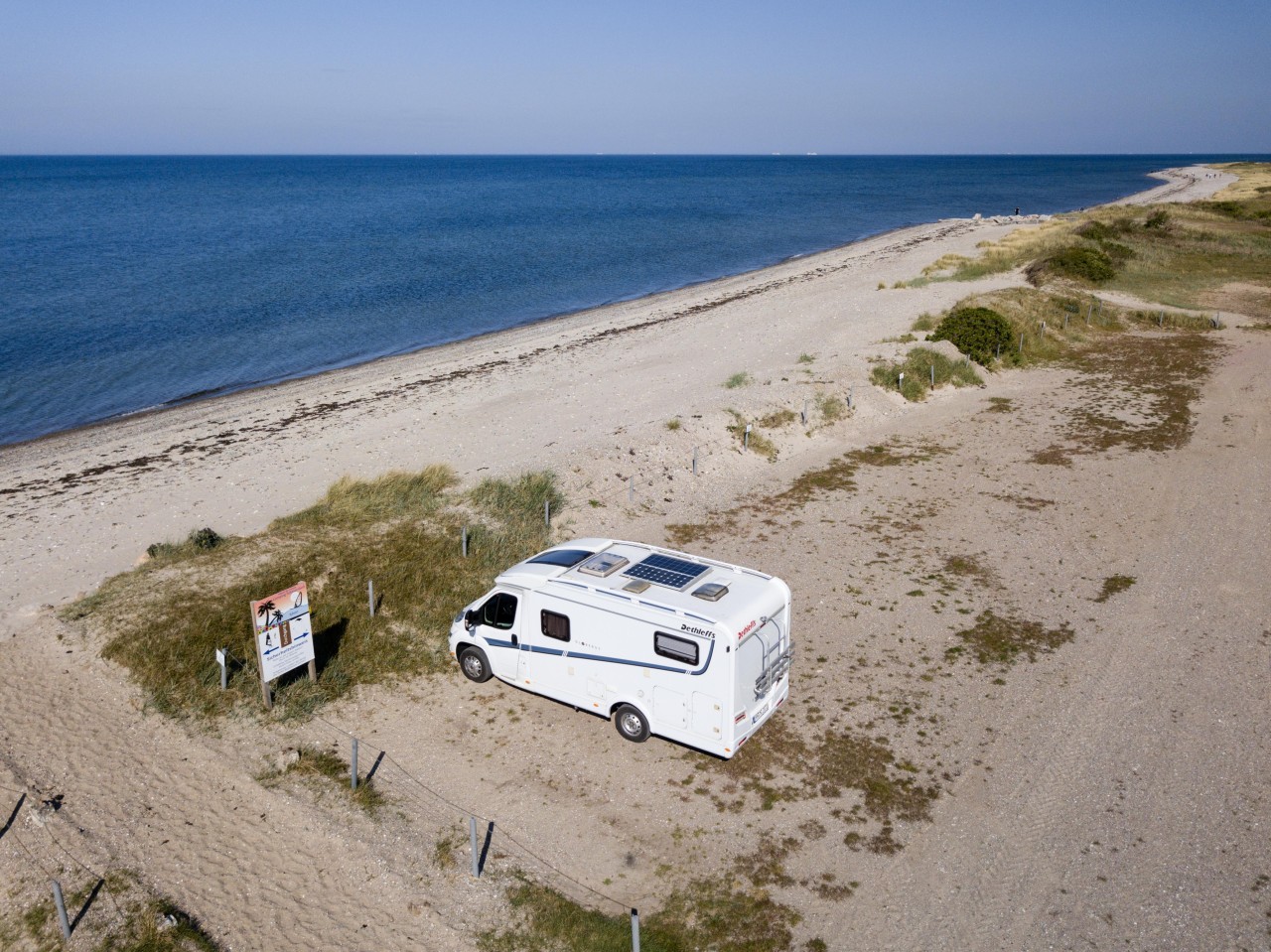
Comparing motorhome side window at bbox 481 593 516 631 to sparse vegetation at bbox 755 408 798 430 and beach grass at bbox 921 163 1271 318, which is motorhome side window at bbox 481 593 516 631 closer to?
sparse vegetation at bbox 755 408 798 430

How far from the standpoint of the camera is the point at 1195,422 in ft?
92.6

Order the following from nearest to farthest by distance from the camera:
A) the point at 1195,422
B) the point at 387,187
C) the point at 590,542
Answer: the point at 590,542, the point at 1195,422, the point at 387,187

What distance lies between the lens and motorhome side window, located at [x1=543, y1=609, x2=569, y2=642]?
13.4 m

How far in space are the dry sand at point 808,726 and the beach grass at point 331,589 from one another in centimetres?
65

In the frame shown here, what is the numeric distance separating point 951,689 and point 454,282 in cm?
5396

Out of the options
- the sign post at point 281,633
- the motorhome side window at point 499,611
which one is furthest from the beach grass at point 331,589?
the motorhome side window at point 499,611

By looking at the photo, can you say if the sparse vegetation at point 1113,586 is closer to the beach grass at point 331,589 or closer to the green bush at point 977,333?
the beach grass at point 331,589

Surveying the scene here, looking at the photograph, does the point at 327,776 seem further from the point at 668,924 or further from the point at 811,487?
the point at 811,487

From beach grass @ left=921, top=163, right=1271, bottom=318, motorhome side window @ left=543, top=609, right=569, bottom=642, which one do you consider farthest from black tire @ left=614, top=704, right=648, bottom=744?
beach grass @ left=921, top=163, right=1271, bottom=318

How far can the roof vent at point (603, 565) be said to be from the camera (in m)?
13.8

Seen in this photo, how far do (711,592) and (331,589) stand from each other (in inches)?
325

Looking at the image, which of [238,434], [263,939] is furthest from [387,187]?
[263,939]

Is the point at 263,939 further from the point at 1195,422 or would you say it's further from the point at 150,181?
the point at 150,181

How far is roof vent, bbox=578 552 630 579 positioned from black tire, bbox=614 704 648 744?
81.9 inches
